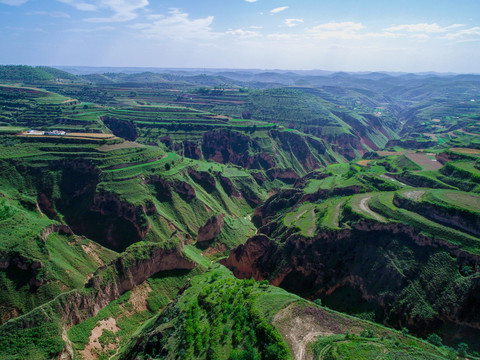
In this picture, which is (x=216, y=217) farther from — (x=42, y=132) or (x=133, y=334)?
(x=42, y=132)

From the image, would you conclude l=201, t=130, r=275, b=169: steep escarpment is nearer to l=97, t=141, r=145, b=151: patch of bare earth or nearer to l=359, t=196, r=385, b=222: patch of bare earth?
l=97, t=141, r=145, b=151: patch of bare earth

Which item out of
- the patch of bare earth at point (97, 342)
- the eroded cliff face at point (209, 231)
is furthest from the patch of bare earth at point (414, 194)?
→ the patch of bare earth at point (97, 342)

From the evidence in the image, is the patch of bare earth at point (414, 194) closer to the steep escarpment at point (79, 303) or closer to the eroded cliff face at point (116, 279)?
the eroded cliff face at point (116, 279)

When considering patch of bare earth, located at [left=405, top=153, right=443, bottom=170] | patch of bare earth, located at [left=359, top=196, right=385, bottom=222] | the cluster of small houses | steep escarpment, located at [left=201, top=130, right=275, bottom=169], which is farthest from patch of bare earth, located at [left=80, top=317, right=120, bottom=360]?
steep escarpment, located at [left=201, top=130, right=275, bottom=169]

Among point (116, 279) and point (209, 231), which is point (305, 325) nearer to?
point (116, 279)

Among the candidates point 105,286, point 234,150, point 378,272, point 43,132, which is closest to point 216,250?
point 105,286
